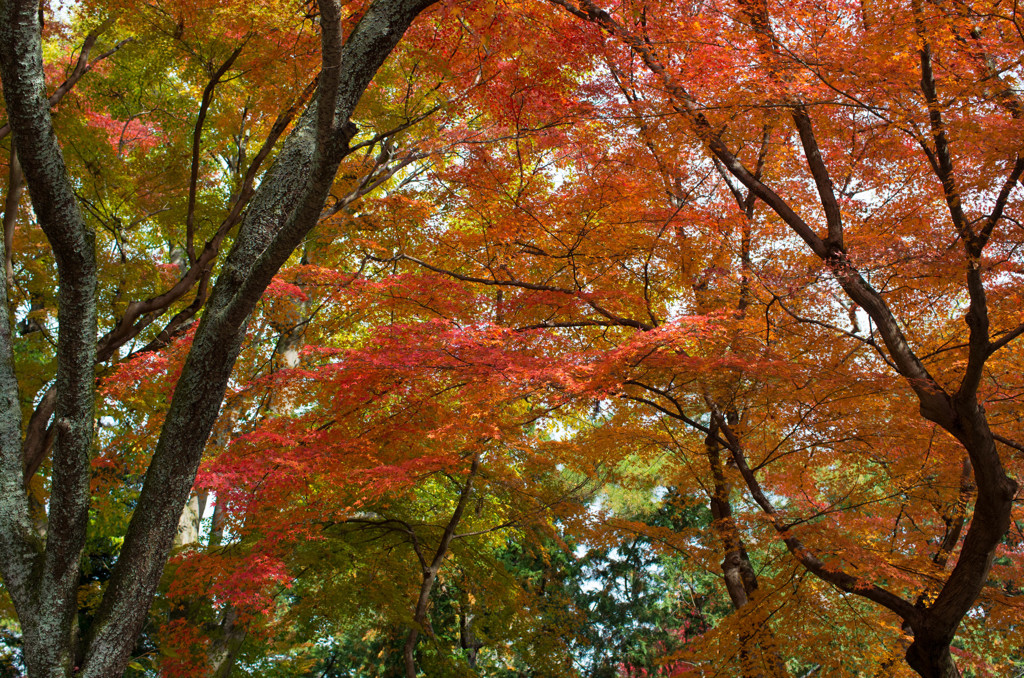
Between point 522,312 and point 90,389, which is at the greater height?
point 522,312

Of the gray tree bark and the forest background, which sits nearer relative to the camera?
the gray tree bark

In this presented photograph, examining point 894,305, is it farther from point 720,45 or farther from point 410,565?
point 410,565

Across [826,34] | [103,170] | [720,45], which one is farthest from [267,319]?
[826,34]

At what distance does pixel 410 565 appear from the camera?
363 inches

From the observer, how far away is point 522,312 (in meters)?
7.16

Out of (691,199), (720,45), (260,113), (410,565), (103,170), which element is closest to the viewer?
(720,45)

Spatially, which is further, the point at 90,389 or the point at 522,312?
the point at 522,312

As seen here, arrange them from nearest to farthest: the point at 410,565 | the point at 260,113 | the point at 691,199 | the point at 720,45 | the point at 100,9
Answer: the point at 720,45 < the point at 100,9 < the point at 691,199 < the point at 260,113 < the point at 410,565

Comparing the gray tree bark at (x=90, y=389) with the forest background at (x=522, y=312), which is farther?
the forest background at (x=522, y=312)

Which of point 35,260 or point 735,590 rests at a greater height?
point 35,260

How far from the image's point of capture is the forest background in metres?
3.09

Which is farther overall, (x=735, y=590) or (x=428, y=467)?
(x=735, y=590)

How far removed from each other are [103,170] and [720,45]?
5.78m

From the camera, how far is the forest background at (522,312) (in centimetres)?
309
